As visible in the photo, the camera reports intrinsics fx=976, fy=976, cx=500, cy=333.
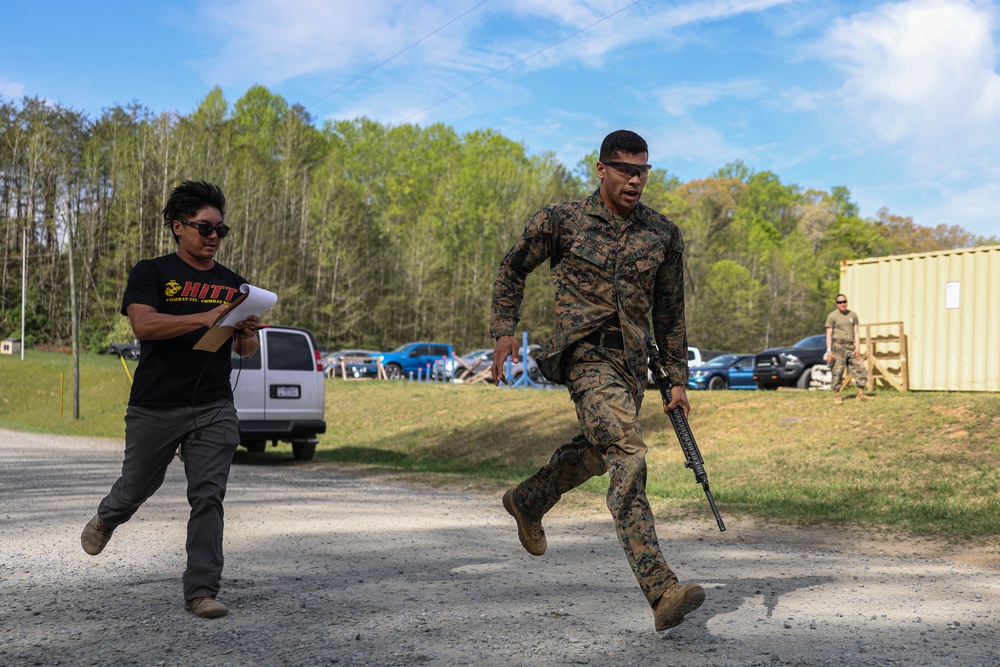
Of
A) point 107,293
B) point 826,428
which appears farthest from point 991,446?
point 107,293

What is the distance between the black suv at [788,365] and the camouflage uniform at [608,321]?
20817 mm

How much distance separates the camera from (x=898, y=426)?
1418 centimetres

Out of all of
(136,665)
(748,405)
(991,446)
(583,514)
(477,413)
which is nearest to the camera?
(136,665)

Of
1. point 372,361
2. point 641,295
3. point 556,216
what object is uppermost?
point 556,216

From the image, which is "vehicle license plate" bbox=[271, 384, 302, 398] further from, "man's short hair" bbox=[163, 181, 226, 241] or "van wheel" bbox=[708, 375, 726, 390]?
"van wheel" bbox=[708, 375, 726, 390]

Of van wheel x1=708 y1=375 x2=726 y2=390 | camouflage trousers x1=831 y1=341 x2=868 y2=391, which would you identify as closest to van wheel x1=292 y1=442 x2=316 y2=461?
camouflage trousers x1=831 y1=341 x2=868 y2=391

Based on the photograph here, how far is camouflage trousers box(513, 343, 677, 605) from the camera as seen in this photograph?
13.8 ft

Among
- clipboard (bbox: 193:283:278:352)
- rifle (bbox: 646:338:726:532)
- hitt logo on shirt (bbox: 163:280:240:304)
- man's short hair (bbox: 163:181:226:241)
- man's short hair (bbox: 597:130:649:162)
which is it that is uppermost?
man's short hair (bbox: 597:130:649:162)

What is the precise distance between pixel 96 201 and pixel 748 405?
5232 centimetres

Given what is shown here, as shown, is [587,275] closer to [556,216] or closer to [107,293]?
[556,216]

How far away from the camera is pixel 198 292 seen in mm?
4793

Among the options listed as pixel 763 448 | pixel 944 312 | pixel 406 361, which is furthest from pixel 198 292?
pixel 406 361

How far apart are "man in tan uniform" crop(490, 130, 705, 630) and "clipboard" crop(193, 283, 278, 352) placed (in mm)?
1127

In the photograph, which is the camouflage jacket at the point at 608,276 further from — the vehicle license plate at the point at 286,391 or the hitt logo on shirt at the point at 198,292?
the vehicle license plate at the point at 286,391
